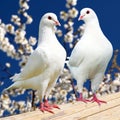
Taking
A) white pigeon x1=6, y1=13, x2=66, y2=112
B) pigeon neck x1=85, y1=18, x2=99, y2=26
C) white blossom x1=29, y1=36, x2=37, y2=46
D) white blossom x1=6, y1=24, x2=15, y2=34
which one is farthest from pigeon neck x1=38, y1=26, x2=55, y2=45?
white blossom x1=29, y1=36, x2=37, y2=46

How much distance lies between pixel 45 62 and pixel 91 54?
15.7 inches

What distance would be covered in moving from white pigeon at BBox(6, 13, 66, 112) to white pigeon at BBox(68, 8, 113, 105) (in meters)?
0.29

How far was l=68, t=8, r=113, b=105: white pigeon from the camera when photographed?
341 centimetres

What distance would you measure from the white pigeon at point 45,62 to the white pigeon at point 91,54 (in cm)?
29

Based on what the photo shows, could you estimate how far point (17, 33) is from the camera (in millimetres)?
6410

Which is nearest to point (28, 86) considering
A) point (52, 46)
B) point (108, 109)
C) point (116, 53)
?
point (52, 46)

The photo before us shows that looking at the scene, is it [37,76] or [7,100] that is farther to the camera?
[7,100]

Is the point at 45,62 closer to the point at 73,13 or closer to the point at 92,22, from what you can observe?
the point at 92,22

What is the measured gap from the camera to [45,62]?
3.16m

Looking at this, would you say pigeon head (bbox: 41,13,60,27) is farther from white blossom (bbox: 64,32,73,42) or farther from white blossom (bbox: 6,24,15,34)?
white blossom (bbox: 64,32,73,42)

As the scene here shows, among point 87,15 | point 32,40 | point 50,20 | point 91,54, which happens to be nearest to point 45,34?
point 50,20

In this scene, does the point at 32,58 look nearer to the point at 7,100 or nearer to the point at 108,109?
the point at 108,109

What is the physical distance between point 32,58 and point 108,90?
3.41 m

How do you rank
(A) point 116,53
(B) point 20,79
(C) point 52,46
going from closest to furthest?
(C) point 52,46, (B) point 20,79, (A) point 116,53
